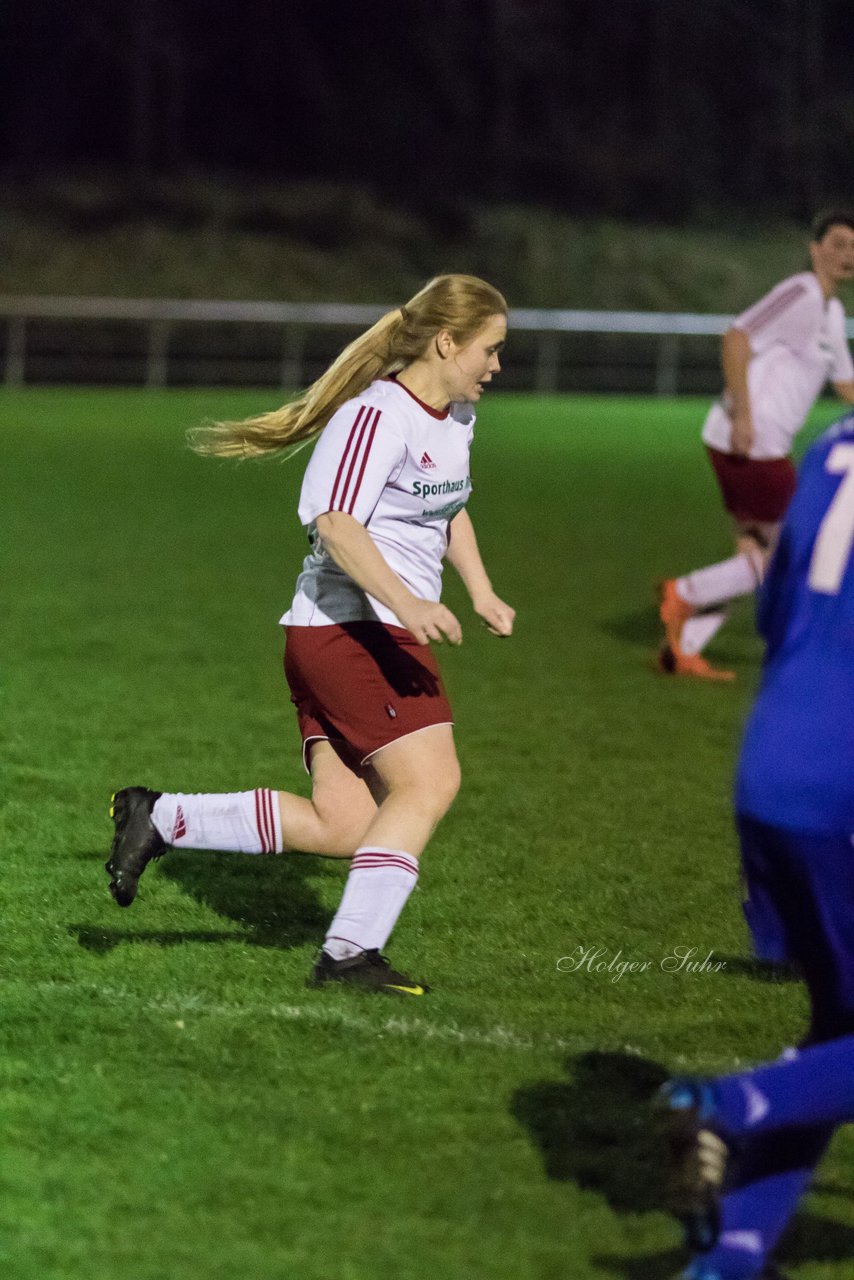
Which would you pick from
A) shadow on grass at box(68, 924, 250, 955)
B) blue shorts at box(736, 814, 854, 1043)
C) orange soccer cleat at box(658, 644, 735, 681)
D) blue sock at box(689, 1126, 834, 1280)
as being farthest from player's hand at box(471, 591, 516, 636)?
orange soccer cleat at box(658, 644, 735, 681)

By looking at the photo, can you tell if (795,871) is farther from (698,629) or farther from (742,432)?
(698,629)

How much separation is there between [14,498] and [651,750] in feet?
28.1

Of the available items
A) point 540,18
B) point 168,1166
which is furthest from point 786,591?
point 540,18

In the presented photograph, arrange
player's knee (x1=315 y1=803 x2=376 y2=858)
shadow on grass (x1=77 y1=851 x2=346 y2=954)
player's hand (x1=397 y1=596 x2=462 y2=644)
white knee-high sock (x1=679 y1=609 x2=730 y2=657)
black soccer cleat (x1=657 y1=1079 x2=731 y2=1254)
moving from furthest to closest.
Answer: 1. white knee-high sock (x1=679 y1=609 x2=730 y2=657)
2. shadow on grass (x1=77 y1=851 x2=346 y2=954)
3. player's knee (x1=315 y1=803 x2=376 y2=858)
4. player's hand (x1=397 y1=596 x2=462 y2=644)
5. black soccer cleat (x1=657 y1=1079 x2=731 y2=1254)

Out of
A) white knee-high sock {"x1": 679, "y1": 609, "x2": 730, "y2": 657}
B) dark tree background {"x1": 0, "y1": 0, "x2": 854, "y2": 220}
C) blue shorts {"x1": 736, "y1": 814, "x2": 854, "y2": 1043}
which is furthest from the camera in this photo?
dark tree background {"x1": 0, "y1": 0, "x2": 854, "y2": 220}

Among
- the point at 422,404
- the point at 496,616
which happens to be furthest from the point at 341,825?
the point at 422,404

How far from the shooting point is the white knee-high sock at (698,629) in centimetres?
908

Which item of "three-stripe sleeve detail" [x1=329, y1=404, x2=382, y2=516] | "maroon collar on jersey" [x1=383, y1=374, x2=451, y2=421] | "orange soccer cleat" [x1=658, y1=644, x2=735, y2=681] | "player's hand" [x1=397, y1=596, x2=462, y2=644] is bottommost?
"orange soccer cleat" [x1=658, y1=644, x2=735, y2=681]

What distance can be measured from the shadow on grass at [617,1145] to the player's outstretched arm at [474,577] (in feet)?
3.38

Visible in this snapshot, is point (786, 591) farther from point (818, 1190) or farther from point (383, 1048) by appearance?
point (383, 1048)

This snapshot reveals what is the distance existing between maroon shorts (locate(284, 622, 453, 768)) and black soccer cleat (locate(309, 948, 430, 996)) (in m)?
0.48

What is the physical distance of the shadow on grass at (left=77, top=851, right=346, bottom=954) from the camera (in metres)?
4.87

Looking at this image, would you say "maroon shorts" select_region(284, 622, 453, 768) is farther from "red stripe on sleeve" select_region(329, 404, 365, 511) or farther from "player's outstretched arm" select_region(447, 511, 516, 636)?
"red stripe on sleeve" select_region(329, 404, 365, 511)

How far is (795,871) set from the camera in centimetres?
284
